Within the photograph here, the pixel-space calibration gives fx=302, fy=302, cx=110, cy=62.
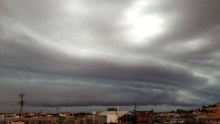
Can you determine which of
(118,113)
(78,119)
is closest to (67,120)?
(78,119)

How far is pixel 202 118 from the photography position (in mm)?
121812

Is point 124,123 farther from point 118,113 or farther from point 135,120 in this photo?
point 118,113

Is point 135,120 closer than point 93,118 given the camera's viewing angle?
Yes

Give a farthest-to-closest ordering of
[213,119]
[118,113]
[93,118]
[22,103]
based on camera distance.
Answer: [93,118], [118,113], [213,119], [22,103]

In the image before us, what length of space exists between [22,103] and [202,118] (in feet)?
231

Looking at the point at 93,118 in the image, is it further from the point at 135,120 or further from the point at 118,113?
the point at 135,120

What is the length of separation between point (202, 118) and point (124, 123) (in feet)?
132

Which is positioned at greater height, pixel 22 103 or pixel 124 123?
pixel 22 103

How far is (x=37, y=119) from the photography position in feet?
534

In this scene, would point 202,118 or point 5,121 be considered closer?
point 202,118

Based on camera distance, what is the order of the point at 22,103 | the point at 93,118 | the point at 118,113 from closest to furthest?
the point at 22,103
the point at 118,113
the point at 93,118

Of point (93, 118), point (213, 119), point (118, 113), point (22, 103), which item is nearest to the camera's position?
point (22, 103)

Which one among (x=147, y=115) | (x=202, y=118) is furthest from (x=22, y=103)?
(x=202, y=118)

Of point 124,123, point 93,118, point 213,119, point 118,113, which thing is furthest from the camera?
point 93,118
